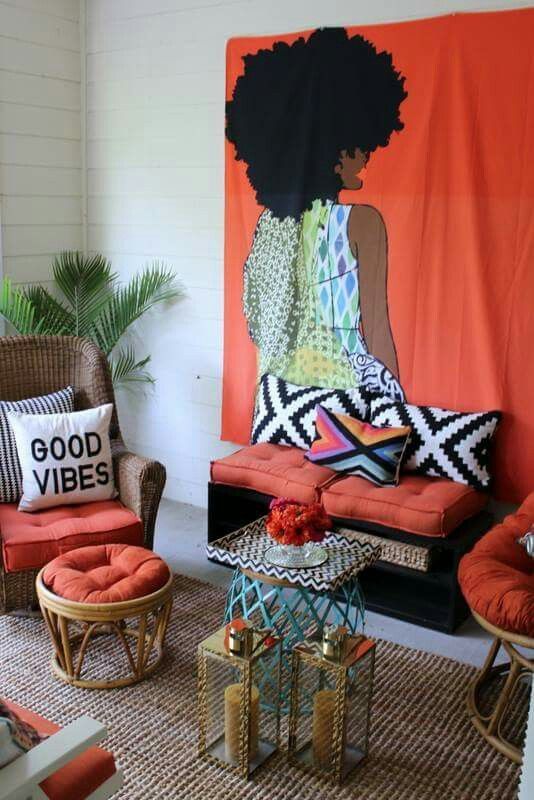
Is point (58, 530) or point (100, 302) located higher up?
point (100, 302)

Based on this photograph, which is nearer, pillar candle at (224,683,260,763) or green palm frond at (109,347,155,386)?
pillar candle at (224,683,260,763)

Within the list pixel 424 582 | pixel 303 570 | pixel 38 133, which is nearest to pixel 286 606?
pixel 303 570

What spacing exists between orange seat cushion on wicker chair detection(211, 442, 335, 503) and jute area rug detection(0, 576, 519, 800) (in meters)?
0.61

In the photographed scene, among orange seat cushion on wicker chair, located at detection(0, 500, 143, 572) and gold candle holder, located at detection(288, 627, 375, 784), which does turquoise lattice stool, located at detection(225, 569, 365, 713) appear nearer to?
gold candle holder, located at detection(288, 627, 375, 784)

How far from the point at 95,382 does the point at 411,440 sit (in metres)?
1.33

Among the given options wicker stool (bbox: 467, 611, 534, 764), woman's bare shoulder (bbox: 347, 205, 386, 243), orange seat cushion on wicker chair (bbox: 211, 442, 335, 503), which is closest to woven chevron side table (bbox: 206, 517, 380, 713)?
wicker stool (bbox: 467, 611, 534, 764)

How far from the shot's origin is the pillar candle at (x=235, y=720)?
2.35 metres

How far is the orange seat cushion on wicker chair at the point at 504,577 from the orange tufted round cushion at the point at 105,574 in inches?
38.4

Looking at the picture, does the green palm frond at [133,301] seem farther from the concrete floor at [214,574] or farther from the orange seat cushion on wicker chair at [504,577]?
the orange seat cushion on wicker chair at [504,577]

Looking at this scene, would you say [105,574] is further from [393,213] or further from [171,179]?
[171,179]

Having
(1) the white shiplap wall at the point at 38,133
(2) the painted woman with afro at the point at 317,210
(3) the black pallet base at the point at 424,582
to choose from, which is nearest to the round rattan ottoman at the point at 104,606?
(3) the black pallet base at the point at 424,582

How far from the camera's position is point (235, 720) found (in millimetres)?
2377

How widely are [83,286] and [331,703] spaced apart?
2.72m

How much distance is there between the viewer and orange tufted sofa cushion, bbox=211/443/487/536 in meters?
3.18
